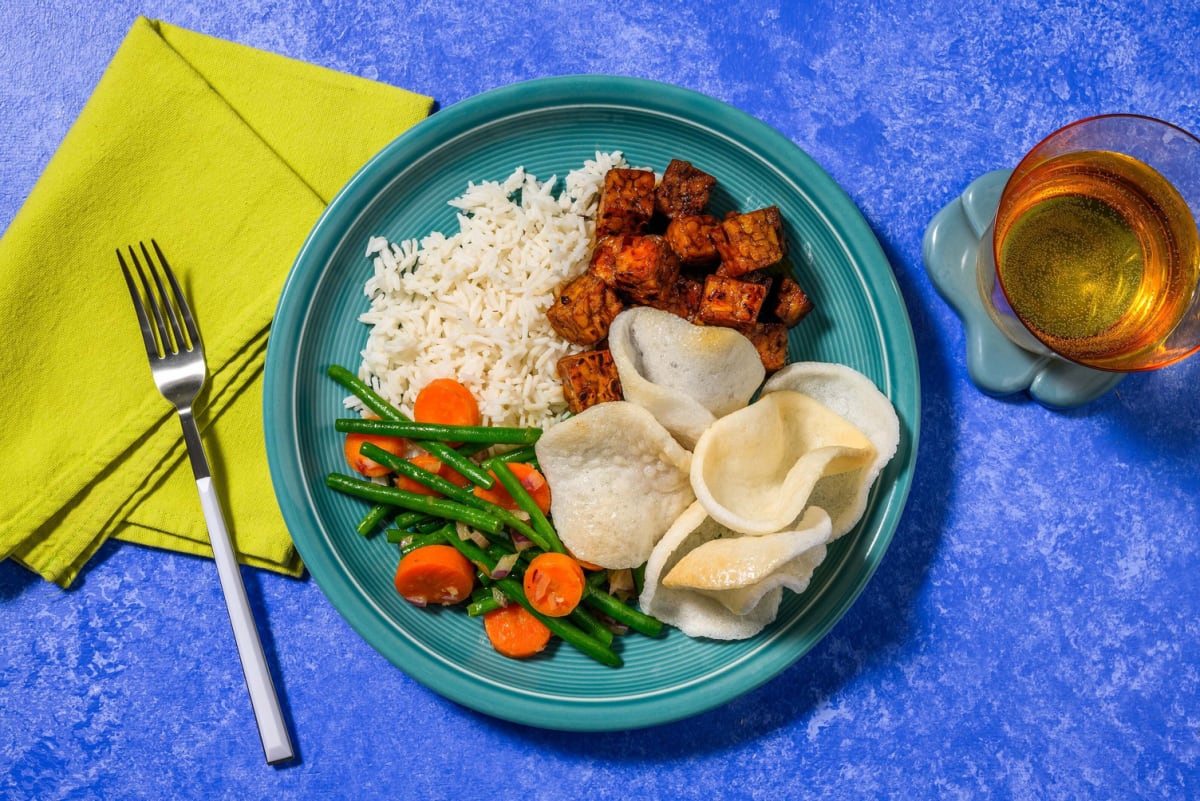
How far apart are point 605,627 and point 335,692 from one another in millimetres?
921

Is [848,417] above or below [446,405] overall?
below

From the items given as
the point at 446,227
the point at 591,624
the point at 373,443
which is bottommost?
the point at 591,624

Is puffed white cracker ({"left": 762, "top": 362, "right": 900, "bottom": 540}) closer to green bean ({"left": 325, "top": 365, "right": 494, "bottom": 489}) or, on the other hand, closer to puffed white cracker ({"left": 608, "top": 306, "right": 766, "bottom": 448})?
puffed white cracker ({"left": 608, "top": 306, "right": 766, "bottom": 448})

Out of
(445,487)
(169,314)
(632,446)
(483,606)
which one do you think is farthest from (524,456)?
(169,314)

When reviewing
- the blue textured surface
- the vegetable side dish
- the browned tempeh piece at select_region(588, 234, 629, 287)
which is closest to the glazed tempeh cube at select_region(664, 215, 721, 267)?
the vegetable side dish

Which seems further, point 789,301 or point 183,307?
point 183,307

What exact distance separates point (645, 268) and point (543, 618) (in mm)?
1031

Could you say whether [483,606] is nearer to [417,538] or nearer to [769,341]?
[417,538]

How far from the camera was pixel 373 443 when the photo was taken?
243 cm

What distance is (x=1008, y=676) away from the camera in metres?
2.64

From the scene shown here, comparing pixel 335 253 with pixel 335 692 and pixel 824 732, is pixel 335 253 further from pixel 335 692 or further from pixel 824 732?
pixel 824 732

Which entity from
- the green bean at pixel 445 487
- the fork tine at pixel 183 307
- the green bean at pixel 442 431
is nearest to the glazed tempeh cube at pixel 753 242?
the green bean at pixel 442 431

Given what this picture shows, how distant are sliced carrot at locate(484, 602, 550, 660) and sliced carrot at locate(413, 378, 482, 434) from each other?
0.57 m

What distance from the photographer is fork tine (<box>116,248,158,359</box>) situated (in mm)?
2455
